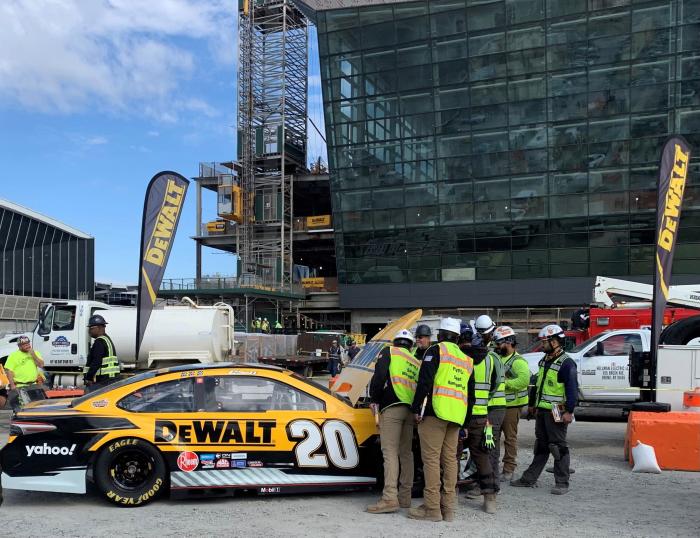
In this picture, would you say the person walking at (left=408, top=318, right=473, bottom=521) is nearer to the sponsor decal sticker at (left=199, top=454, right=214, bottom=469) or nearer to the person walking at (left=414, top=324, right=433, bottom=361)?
the person walking at (left=414, top=324, right=433, bottom=361)

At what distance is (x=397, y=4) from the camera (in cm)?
4053

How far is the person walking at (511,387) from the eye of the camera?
7.74 meters

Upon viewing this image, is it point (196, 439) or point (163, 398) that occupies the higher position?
point (163, 398)

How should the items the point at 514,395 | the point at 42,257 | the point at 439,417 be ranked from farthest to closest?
1. the point at 42,257
2. the point at 514,395
3. the point at 439,417

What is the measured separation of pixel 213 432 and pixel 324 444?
3.77ft

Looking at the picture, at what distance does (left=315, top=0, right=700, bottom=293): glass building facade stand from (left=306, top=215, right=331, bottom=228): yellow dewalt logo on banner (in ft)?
26.8

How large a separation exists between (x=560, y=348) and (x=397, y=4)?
123ft

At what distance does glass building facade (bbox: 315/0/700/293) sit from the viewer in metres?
36.4

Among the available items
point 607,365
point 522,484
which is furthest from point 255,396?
point 607,365

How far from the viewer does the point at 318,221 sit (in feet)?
171

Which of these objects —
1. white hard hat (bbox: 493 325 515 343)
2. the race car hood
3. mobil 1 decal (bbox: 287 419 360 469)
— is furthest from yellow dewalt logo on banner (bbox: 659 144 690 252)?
mobil 1 decal (bbox: 287 419 360 469)

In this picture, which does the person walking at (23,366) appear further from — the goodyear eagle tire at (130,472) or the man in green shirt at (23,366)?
the goodyear eagle tire at (130,472)

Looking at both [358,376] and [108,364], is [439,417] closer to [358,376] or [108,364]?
[358,376]

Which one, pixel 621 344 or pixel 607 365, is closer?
pixel 607 365
